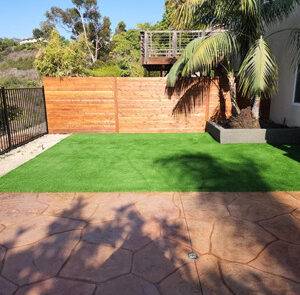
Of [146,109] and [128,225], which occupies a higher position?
[146,109]

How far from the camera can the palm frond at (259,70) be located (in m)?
7.62

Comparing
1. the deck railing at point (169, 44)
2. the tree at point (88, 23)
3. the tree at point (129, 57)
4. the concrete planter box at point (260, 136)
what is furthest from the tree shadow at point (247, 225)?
the tree at point (88, 23)

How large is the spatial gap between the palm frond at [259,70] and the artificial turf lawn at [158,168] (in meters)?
1.68

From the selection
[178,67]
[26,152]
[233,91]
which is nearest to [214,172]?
[233,91]

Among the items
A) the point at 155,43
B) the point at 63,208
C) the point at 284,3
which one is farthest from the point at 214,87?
the point at 63,208

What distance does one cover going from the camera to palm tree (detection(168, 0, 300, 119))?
7.81m

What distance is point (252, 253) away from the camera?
328 cm

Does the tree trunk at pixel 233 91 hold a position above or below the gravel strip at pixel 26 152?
above

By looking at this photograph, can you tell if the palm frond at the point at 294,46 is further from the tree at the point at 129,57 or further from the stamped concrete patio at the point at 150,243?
the tree at the point at 129,57

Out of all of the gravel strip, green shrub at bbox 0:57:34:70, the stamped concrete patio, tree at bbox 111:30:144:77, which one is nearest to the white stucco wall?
the stamped concrete patio

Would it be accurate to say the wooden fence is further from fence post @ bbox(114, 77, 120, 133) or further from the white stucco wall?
the white stucco wall

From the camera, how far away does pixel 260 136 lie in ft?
29.2

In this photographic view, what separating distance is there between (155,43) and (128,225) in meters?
12.0

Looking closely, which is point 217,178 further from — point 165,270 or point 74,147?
point 74,147
